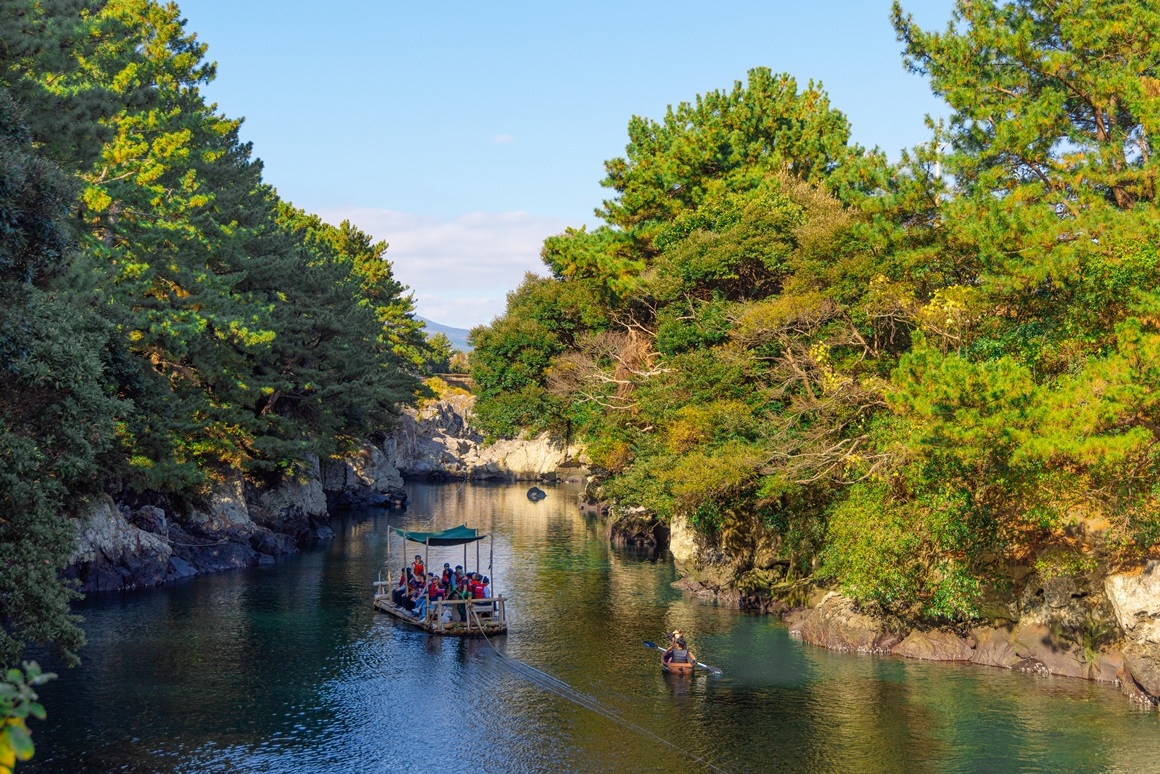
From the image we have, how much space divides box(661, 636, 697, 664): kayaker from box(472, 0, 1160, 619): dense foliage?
523cm

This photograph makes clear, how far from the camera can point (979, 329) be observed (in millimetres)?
26484

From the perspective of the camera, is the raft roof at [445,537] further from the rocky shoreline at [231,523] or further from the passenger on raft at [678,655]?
the rocky shoreline at [231,523]

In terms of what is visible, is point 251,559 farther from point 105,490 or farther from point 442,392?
point 442,392

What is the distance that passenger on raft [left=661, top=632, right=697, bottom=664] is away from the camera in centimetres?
2542

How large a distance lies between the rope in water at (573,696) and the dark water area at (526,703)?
0.20m

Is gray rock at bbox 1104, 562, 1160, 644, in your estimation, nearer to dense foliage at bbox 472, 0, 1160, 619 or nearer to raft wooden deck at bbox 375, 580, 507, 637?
dense foliage at bbox 472, 0, 1160, 619

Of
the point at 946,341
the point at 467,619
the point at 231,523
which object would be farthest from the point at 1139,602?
the point at 231,523

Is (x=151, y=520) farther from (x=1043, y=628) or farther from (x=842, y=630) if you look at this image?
(x=1043, y=628)

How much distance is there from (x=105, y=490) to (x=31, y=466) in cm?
2132

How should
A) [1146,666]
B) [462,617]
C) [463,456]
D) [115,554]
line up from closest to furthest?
[1146,666] → [462,617] → [115,554] → [463,456]

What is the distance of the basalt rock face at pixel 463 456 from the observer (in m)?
104

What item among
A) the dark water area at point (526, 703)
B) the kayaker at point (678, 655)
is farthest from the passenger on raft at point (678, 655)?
the dark water area at point (526, 703)

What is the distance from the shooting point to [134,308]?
119 feet

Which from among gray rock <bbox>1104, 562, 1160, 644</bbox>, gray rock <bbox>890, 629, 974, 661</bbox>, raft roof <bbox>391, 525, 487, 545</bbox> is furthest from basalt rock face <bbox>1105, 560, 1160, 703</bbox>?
raft roof <bbox>391, 525, 487, 545</bbox>
